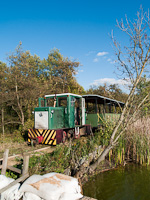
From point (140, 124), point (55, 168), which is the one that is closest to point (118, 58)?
point (140, 124)

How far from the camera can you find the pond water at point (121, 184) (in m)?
3.88

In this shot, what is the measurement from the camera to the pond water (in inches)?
153

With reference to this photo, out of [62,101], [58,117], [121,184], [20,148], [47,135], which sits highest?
[62,101]

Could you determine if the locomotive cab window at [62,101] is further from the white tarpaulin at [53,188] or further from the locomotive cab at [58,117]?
the white tarpaulin at [53,188]

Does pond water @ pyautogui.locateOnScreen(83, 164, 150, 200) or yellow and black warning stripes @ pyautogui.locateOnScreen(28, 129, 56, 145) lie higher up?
A: yellow and black warning stripes @ pyautogui.locateOnScreen(28, 129, 56, 145)

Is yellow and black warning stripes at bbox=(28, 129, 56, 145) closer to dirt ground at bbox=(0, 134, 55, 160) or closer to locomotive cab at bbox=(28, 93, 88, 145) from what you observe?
locomotive cab at bbox=(28, 93, 88, 145)

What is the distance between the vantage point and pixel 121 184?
446 cm

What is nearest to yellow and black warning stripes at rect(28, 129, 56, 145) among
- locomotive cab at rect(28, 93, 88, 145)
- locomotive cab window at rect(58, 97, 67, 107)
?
locomotive cab at rect(28, 93, 88, 145)

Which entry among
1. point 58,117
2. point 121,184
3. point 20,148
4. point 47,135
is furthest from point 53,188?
point 58,117

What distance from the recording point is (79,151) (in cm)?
543

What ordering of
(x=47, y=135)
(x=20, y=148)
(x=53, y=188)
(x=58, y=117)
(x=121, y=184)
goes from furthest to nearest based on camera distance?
(x=58, y=117) → (x=47, y=135) → (x=20, y=148) → (x=121, y=184) → (x=53, y=188)

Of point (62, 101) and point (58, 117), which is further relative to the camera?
point (62, 101)

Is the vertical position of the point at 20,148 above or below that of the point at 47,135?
below

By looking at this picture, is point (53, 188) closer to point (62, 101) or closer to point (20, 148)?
point (20, 148)
